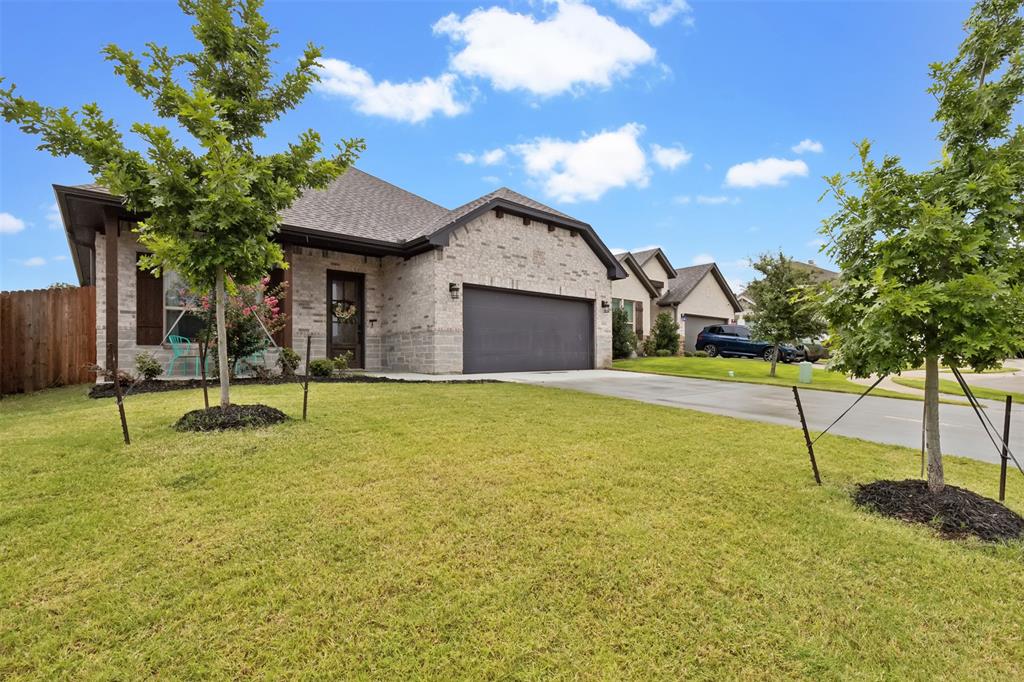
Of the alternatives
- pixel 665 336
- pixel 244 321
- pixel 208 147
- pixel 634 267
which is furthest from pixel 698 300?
pixel 208 147

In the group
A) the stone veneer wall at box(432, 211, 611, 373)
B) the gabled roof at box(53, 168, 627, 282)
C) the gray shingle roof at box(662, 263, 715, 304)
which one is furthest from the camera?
the gray shingle roof at box(662, 263, 715, 304)

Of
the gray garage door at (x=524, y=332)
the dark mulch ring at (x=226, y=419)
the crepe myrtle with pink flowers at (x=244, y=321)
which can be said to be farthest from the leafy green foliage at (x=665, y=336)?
the dark mulch ring at (x=226, y=419)

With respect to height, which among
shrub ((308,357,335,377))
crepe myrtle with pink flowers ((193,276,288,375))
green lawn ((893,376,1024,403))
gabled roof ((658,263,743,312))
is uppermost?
gabled roof ((658,263,743,312))

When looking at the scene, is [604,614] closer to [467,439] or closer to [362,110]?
[467,439]

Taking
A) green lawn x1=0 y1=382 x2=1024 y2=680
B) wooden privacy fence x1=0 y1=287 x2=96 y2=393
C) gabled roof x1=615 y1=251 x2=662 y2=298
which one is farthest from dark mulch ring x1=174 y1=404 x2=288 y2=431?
gabled roof x1=615 y1=251 x2=662 y2=298

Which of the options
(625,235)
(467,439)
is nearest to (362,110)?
(467,439)

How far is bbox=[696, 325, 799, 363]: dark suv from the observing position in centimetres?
2178

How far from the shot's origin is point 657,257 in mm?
24875

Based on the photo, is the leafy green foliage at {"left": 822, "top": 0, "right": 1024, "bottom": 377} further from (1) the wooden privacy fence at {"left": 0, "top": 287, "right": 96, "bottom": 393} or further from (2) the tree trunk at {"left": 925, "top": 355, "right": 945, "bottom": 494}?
(1) the wooden privacy fence at {"left": 0, "top": 287, "right": 96, "bottom": 393}

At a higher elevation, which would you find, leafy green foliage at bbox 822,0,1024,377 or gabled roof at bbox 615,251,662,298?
gabled roof at bbox 615,251,662,298

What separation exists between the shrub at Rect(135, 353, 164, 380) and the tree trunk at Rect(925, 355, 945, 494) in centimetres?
1195

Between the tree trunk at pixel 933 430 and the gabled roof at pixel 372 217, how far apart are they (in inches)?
400

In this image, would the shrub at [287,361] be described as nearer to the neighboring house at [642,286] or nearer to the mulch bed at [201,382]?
the mulch bed at [201,382]

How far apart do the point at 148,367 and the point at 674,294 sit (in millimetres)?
23339
